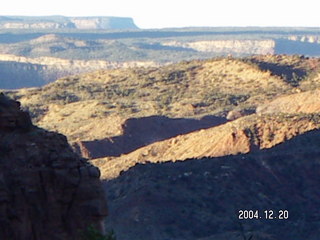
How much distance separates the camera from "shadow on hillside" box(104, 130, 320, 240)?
40781mm

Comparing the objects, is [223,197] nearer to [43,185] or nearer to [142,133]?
[43,185]

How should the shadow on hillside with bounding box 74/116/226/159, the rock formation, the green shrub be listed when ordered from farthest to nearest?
the shadow on hillside with bounding box 74/116/226/159, the rock formation, the green shrub

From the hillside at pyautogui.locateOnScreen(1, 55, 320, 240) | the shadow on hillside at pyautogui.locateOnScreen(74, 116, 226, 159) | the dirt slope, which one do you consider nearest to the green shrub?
the hillside at pyautogui.locateOnScreen(1, 55, 320, 240)

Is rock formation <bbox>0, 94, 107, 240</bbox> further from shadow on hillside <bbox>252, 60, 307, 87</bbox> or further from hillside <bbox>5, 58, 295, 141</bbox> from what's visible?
shadow on hillside <bbox>252, 60, 307, 87</bbox>

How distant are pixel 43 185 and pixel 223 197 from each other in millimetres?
23918

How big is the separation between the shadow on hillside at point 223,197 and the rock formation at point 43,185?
17563mm

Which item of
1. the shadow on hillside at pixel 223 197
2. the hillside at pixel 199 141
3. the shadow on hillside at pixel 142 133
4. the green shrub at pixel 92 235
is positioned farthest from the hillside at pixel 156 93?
the green shrub at pixel 92 235

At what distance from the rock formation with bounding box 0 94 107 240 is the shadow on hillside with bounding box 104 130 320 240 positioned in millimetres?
17563

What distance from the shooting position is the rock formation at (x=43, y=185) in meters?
20.2

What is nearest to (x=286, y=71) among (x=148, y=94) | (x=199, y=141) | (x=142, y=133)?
(x=148, y=94)

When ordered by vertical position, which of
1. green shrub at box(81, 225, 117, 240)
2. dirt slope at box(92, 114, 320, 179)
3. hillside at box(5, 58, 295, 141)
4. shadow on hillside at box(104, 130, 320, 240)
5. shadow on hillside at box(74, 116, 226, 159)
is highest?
green shrub at box(81, 225, 117, 240)

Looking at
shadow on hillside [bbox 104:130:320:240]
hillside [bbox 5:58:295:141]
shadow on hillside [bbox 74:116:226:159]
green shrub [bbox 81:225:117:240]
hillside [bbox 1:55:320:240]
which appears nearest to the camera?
green shrub [bbox 81:225:117:240]

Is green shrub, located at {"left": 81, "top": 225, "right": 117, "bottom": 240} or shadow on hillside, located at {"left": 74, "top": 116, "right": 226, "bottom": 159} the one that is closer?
green shrub, located at {"left": 81, "top": 225, "right": 117, "bottom": 240}

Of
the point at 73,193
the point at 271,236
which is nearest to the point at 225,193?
the point at 271,236
